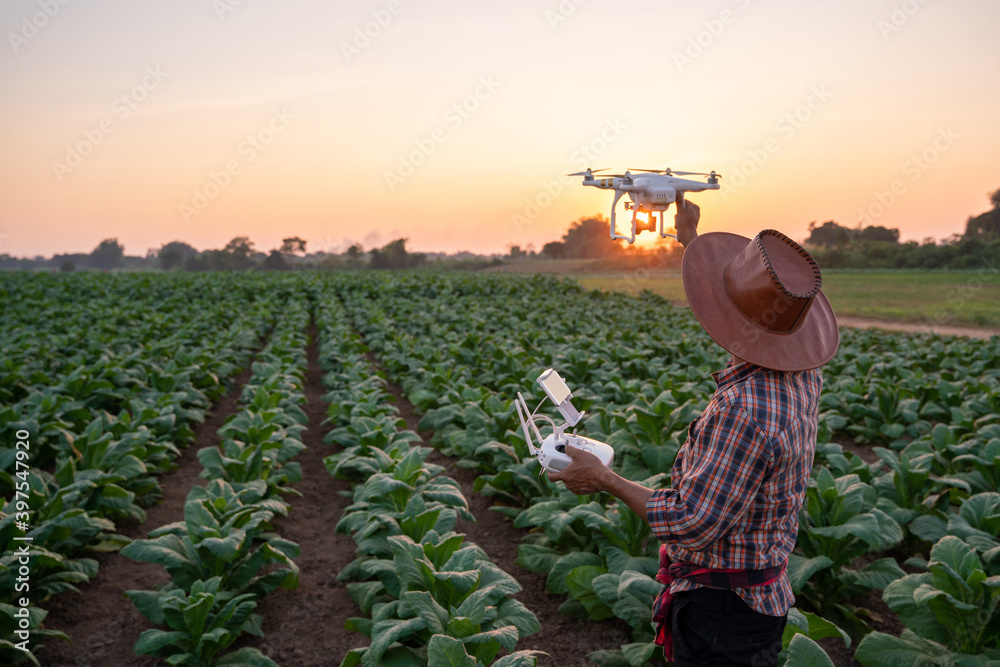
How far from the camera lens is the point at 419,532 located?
3.72m

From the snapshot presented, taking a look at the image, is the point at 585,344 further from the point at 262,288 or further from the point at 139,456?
the point at 262,288

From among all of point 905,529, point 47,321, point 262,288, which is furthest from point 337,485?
point 262,288

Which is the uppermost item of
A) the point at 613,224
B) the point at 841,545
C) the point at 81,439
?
the point at 613,224

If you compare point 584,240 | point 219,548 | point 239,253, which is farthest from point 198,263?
point 219,548

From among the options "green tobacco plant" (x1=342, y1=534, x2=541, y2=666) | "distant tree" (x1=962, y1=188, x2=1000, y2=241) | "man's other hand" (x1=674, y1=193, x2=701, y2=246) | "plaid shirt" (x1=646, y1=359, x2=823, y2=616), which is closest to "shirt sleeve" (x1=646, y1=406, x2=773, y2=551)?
"plaid shirt" (x1=646, y1=359, x2=823, y2=616)

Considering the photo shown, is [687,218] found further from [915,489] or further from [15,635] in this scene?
[15,635]

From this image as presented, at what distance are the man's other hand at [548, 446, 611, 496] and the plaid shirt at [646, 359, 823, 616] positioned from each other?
17 cm

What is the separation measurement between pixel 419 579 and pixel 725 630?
1662mm

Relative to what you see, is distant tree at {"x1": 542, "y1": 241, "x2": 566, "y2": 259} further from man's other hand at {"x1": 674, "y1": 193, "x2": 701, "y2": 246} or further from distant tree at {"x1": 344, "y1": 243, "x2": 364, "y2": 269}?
man's other hand at {"x1": 674, "y1": 193, "x2": 701, "y2": 246}

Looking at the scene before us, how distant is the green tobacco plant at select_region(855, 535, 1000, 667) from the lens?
2.93 m

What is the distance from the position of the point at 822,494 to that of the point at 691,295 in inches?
110

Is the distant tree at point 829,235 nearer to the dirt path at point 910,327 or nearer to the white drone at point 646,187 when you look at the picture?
the dirt path at point 910,327

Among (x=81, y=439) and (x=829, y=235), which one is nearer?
(x=81, y=439)

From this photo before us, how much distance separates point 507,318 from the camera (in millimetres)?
16375
